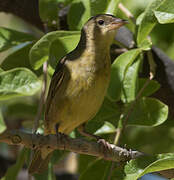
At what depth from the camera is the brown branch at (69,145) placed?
6.00 feet

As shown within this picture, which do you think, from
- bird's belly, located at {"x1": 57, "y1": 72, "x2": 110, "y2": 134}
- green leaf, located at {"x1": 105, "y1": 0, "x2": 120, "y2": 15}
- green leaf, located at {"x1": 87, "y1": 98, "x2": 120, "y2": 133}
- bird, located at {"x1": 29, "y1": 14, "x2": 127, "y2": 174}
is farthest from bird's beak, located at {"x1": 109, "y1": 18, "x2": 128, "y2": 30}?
green leaf, located at {"x1": 87, "y1": 98, "x2": 120, "y2": 133}

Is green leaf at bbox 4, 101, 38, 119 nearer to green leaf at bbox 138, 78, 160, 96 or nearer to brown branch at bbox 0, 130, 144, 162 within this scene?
green leaf at bbox 138, 78, 160, 96

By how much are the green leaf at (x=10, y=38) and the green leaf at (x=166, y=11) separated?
32.0 inches

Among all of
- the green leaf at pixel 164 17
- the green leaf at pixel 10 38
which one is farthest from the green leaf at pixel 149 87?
the green leaf at pixel 10 38

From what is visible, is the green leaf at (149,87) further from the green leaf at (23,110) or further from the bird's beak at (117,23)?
the green leaf at (23,110)

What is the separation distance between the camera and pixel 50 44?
2260mm

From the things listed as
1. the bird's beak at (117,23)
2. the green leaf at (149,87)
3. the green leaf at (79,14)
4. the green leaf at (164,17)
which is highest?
the green leaf at (164,17)

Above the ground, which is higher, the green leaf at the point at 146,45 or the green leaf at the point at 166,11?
the green leaf at the point at 166,11

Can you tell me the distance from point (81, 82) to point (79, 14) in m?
0.37

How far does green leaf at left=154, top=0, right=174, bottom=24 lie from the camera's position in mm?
2020

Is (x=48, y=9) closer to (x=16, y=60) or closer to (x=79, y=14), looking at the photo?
(x=79, y=14)

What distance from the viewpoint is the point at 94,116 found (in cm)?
267

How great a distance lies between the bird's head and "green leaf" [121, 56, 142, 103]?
29 centimetres

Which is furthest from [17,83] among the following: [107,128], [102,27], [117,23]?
[102,27]
